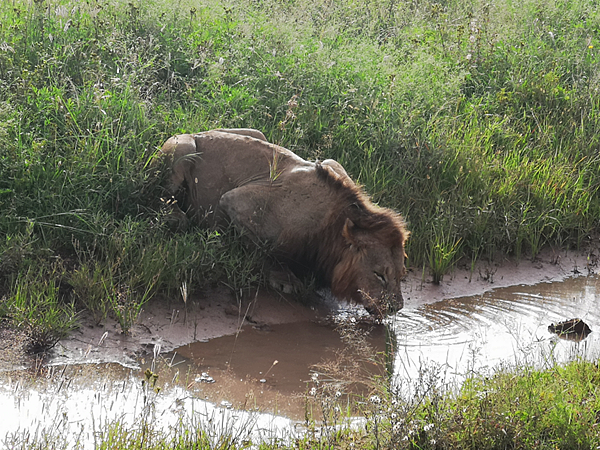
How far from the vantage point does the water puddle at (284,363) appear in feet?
14.3

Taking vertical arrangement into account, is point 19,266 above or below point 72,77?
below

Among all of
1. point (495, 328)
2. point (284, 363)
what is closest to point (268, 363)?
point (284, 363)

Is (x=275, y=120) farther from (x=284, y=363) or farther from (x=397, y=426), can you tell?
(x=397, y=426)

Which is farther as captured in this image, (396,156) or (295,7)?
(295,7)

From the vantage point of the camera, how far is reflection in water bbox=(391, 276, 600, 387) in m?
5.33

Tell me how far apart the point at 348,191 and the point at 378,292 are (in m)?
0.91

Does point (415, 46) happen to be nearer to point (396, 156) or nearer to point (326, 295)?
point (396, 156)

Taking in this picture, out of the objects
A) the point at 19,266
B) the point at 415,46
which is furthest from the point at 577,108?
the point at 19,266

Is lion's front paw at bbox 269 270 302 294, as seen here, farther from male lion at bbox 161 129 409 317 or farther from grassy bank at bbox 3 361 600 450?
grassy bank at bbox 3 361 600 450

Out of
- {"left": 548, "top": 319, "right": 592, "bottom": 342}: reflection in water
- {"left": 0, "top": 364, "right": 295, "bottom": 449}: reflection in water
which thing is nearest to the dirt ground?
{"left": 0, "top": 364, "right": 295, "bottom": 449}: reflection in water

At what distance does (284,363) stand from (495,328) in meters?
1.88

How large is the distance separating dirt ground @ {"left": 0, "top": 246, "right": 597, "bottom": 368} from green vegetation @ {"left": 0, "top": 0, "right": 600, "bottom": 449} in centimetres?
14

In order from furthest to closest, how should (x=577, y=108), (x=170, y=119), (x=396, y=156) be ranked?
(x=577, y=108), (x=396, y=156), (x=170, y=119)

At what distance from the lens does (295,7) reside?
11.9m
